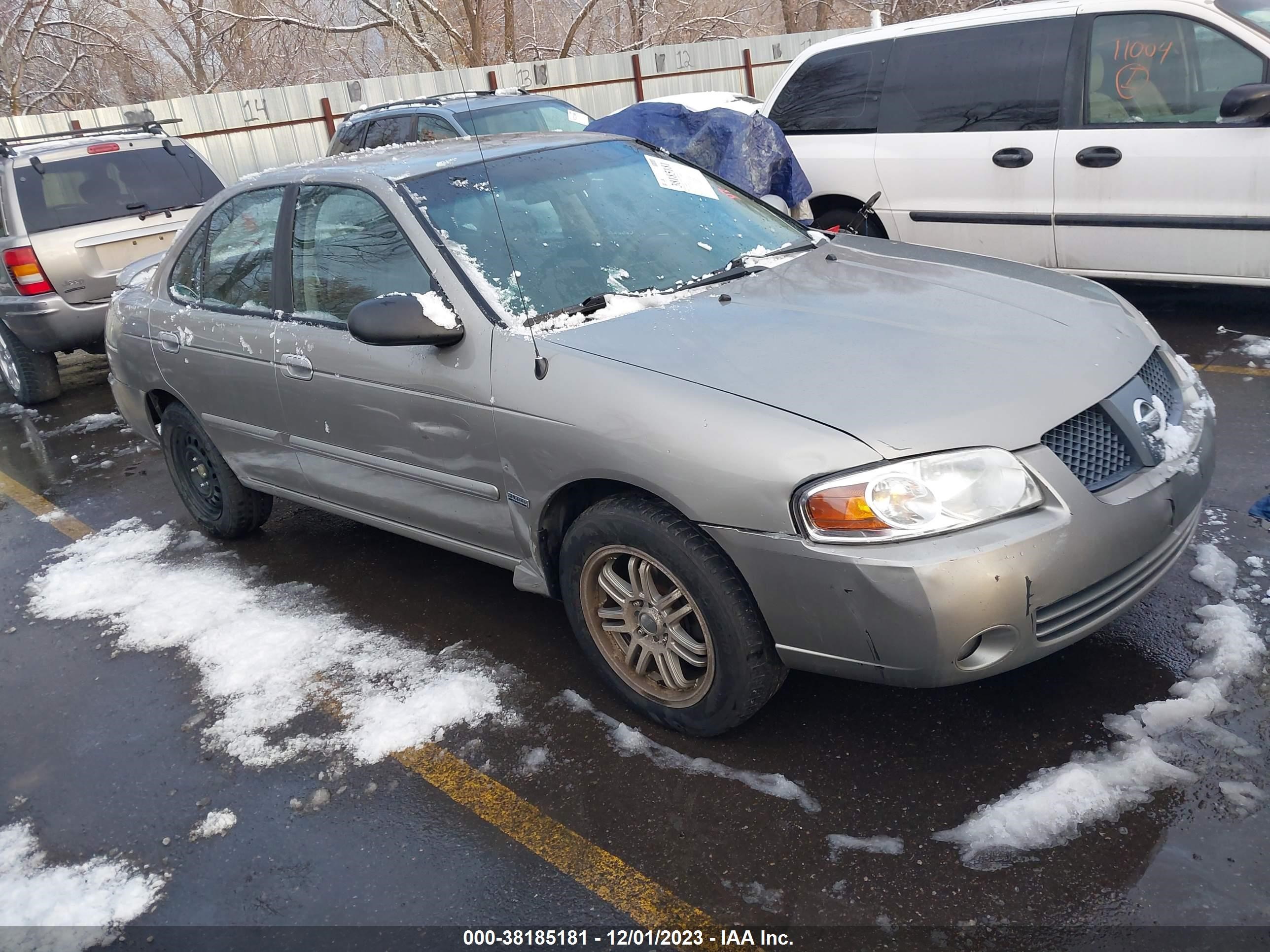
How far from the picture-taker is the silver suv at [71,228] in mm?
7652

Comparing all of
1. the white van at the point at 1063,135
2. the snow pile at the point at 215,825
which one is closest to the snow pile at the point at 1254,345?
the white van at the point at 1063,135

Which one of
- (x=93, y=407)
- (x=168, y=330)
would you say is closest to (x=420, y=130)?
(x=93, y=407)

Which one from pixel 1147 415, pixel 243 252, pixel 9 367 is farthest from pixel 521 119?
pixel 1147 415

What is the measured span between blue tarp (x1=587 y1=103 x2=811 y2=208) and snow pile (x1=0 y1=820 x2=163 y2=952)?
202 inches

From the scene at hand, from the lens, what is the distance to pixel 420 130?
9828mm

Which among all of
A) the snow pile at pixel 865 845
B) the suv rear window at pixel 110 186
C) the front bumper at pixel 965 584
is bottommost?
Answer: the snow pile at pixel 865 845

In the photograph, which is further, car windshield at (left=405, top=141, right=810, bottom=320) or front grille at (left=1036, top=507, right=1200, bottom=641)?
car windshield at (left=405, top=141, right=810, bottom=320)

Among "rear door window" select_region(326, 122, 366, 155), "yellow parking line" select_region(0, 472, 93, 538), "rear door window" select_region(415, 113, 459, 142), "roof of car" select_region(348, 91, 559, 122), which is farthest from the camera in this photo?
"rear door window" select_region(326, 122, 366, 155)

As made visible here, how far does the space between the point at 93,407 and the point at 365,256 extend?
5440 millimetres

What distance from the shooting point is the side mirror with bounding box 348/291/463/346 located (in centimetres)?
321

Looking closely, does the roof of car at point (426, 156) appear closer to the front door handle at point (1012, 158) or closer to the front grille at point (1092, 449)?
the front grille at point (1092, 449)

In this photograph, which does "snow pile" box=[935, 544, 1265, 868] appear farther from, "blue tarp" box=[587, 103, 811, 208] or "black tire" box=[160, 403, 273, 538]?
"blue tarp" box=[587, 103, 811, 208]

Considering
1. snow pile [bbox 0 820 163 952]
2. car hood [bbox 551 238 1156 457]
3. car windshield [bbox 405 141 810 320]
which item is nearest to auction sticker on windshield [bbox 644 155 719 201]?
car windshield [bbox 405 141 810 320]

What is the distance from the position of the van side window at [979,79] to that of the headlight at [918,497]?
4.23 meters
